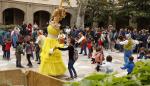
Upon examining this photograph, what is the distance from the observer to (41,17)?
4288cm

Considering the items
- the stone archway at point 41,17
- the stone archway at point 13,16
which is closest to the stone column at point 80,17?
the stone archway at point 41,17

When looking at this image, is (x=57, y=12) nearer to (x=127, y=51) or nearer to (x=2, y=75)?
(x=127, y=51)

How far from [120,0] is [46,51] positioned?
68.7 feet

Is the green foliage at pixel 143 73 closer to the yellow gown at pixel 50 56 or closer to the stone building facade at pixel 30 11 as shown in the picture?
the yellow gown at pixel 50 56

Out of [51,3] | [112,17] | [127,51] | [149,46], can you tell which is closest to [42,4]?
[51,3]

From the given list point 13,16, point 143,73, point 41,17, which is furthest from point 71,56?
point 41,17

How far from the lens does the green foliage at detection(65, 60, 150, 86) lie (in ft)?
9.18

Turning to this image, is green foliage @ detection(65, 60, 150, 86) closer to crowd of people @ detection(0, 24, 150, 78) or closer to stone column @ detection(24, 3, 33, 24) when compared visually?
crowd of people @ detection(0, 24, 150, 78)

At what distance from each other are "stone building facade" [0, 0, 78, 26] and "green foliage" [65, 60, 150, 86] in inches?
1411

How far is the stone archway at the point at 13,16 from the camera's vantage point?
40.8 meters

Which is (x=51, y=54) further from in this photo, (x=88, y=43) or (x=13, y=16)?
(x=13, y=16)

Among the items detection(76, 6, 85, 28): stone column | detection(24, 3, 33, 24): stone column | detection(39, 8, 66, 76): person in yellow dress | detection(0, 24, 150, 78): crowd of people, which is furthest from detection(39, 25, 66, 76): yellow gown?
detection(24, 3, 33, 24): stone column

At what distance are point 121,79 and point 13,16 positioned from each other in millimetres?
39056

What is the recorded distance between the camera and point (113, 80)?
9.40ft
